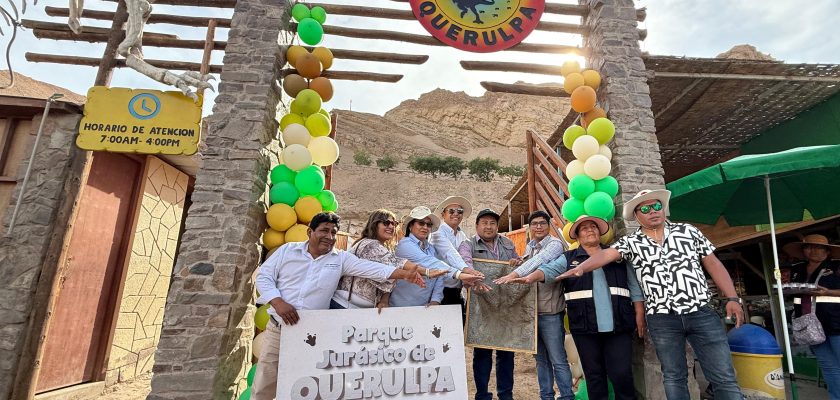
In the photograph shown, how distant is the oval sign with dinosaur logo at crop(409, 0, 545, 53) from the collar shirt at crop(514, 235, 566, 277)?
9.70ft

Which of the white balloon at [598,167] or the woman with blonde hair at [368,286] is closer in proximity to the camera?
the woman with blonde hair at [368,286]

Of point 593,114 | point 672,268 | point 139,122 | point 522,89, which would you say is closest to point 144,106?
point 139,122

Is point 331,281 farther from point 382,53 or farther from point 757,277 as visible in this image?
point 757,277

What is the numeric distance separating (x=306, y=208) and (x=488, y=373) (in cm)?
261

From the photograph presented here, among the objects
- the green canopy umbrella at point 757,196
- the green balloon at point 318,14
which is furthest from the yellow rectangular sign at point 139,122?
the green canopy umbrella at point 757,196

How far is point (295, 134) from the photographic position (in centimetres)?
458

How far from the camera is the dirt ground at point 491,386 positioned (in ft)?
16.4

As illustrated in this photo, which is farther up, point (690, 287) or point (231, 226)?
point (231, 226)

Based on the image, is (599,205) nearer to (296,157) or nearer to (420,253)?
(420,253)

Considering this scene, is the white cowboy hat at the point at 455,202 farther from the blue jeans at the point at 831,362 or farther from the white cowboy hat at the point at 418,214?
the blue jeans at the point at 831,362

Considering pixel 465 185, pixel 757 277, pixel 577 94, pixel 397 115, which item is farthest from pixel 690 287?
pixel 397 115

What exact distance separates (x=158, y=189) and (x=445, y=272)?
5.72 metres

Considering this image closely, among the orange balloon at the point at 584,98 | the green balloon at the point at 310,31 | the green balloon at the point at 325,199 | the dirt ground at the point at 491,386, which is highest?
the green balloon at the point at 310,31

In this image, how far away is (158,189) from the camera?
6.45 metres
